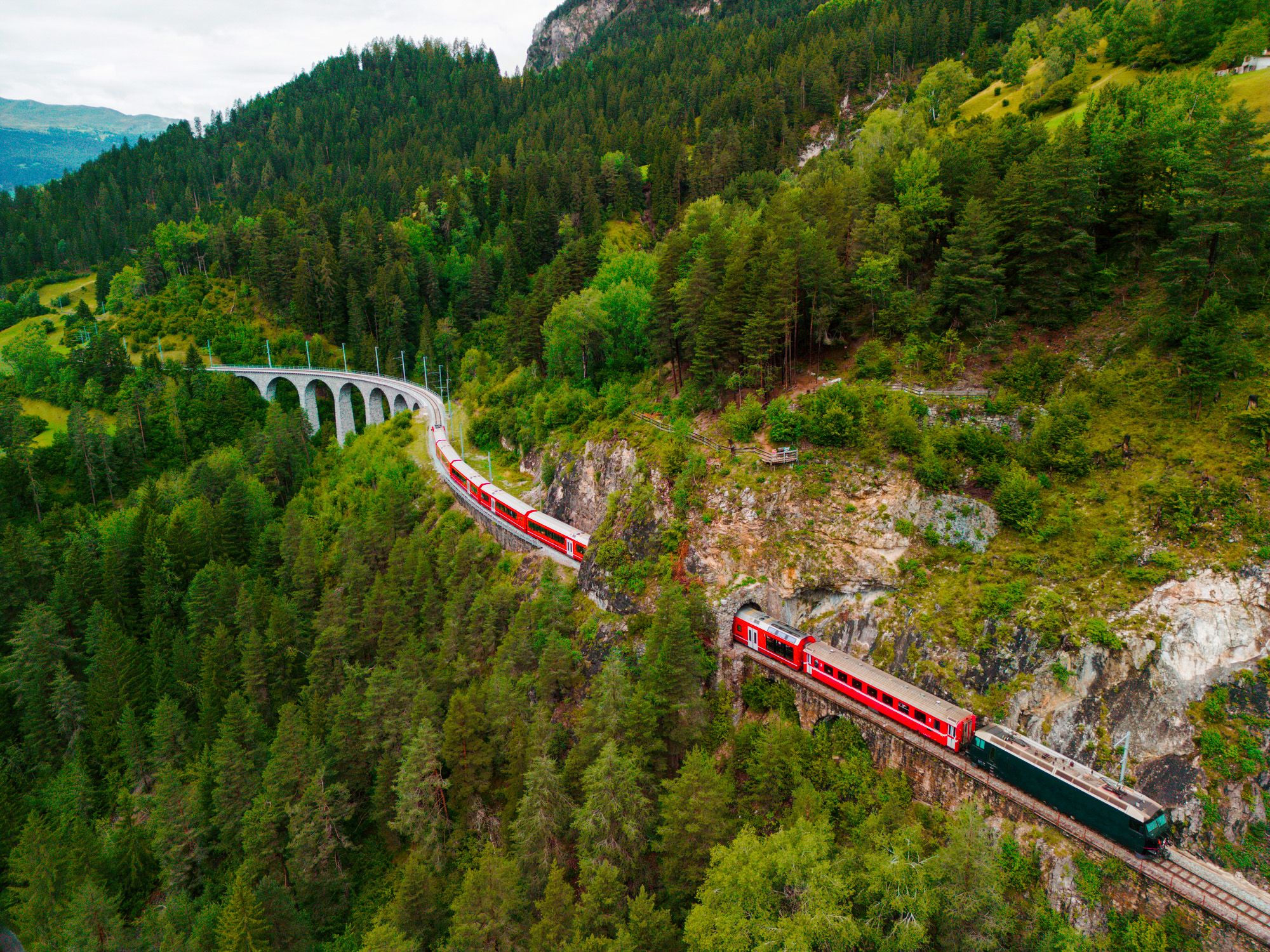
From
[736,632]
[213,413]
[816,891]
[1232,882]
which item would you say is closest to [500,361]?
[213,413]

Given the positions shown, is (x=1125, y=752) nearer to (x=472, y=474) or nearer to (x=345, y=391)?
(x=472, y=474)

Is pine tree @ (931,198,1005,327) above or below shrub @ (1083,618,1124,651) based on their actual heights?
above

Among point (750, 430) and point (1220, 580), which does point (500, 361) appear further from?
point (1220, 580)

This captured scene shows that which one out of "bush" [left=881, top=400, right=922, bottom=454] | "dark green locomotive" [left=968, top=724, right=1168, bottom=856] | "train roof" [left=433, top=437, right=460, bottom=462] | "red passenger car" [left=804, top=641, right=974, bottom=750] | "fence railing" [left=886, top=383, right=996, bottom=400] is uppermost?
"fence railing" [left=886, top=383, right=996, bottom=400]

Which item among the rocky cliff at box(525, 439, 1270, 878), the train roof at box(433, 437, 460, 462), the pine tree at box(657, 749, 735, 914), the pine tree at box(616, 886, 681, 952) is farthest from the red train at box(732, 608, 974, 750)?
the train roof at box(433, 437, 460, 462)

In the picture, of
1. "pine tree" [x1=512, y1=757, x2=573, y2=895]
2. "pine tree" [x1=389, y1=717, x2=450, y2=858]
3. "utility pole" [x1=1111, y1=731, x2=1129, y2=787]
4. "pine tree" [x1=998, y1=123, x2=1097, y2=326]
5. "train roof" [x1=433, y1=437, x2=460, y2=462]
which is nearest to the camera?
"utility pole" [x1=1111, y1=731, x2=1129, y2=787]

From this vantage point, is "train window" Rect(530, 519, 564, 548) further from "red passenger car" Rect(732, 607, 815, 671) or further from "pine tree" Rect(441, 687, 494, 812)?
"red passenger car" Rect(732, 607, 815, 671)

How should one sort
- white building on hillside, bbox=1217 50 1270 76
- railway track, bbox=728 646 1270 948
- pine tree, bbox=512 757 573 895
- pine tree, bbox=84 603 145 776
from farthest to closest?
white building on hillside, bbox=1217 50 1270 76, pine tree, bbox=84 603 145 776, pine tree, bbox=512 757 573 895, railway track, bbox=728 646 1270 948

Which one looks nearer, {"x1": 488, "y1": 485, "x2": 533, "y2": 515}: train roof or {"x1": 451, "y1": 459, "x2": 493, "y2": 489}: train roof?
{"x1": 488, "y1": 485, "x2": 533, "y2": 515}: train roof

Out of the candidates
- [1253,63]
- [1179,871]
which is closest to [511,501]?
[1179,871]
